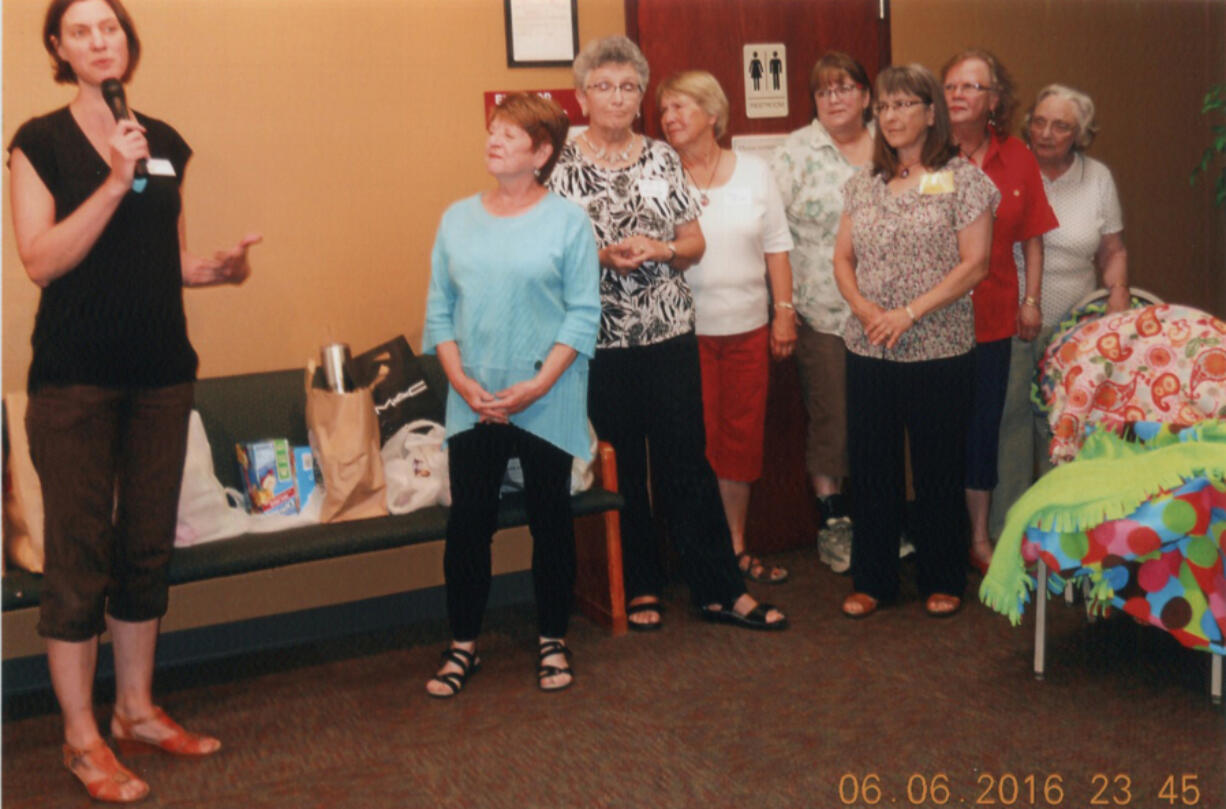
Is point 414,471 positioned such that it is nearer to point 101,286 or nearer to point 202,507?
point 202,507

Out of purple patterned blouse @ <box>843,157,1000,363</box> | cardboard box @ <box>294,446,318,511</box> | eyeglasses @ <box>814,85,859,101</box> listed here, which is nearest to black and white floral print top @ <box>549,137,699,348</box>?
purple patterned blouse @ <box>843,157,1000,363</box>

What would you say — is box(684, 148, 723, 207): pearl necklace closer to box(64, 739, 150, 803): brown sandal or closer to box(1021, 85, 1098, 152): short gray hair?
box(1021, 85, 1098, 152): short gray hair

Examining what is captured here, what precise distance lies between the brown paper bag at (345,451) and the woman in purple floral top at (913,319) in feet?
4.40

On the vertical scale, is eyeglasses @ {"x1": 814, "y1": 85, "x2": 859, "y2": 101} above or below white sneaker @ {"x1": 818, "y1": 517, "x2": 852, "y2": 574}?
above

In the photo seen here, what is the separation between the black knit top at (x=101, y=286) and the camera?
2.33 meters

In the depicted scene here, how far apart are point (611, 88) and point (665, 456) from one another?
100 centimetres

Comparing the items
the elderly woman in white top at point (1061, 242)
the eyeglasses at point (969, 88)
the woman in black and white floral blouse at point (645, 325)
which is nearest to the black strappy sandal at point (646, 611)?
the woman in black and white floral blouse at point (645, 325)

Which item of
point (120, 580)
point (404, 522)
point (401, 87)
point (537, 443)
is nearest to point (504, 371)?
point (537, 443)

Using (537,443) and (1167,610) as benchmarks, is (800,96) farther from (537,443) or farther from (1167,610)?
(1167,610)

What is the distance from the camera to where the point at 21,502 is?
9.23ft

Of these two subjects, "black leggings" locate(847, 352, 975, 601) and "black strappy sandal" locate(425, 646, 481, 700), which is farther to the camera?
"black leggings" locate(847, 352, 975, 601)

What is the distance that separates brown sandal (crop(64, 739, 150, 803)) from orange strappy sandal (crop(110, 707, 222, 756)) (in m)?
0.15

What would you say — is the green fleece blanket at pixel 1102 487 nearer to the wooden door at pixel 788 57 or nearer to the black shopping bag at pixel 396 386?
the wooden door at pixel 788 57

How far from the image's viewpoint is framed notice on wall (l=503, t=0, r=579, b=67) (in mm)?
3654
